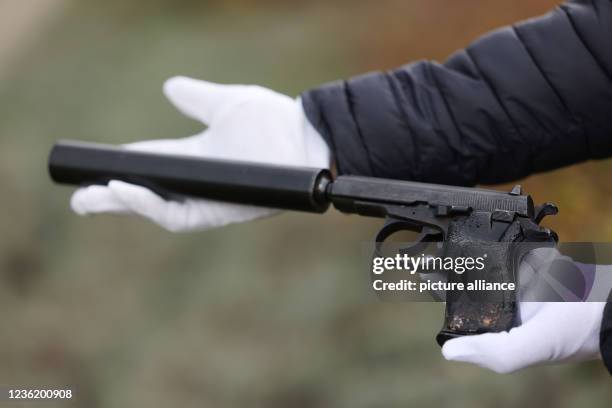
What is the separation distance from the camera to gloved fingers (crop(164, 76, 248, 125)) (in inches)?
73.0

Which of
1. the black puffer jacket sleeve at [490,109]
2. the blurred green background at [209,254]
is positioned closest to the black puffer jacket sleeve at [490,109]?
the black puffer jacket sleeve at [490,109]

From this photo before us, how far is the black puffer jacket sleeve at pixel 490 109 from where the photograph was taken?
1561 millimetres

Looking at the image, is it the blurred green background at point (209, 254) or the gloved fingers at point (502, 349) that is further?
the blurred green background at point (209, 254)

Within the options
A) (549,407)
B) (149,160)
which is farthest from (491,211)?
(549,407)

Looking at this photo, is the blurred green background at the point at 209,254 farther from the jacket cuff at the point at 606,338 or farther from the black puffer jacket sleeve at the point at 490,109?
the jacket cuff at the point at 606,338

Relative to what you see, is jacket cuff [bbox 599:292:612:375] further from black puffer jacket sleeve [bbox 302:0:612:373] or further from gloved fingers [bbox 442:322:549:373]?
black puffer jacket sleeve [bbox 302:0:612:373]

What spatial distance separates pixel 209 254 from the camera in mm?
2957

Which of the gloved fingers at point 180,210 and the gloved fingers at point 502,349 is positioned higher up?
the gloved fingers at point 180,210

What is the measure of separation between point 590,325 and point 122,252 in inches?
84.3

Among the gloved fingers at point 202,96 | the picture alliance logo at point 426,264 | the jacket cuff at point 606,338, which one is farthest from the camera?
the gloved fingers at point 202,96

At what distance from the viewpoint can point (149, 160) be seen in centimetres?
171

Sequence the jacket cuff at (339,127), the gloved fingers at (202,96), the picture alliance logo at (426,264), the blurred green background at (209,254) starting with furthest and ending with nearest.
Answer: the blurred green background at (209,254) → the gloved fingers at (202,96) → the jacket cuff at (339,127) → the picture alliance logo at (426,264)

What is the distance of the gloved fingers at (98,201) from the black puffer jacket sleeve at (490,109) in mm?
467

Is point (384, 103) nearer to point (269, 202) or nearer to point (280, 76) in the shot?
point (269, 202)
